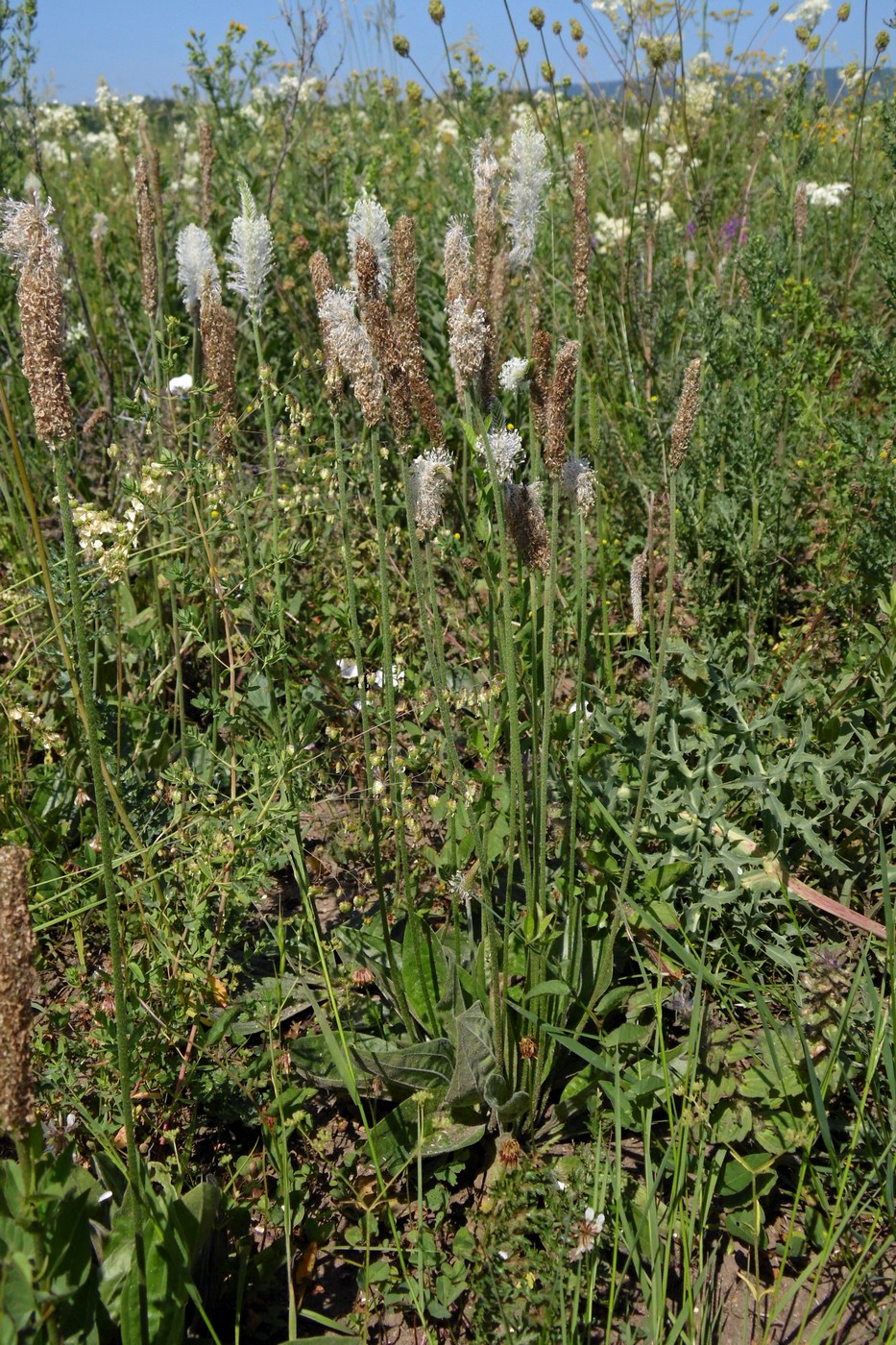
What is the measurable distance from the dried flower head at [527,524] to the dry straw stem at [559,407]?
0.07 metres

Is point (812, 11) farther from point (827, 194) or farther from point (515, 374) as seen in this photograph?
point (515, 374)

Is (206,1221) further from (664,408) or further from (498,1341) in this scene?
(664,408)

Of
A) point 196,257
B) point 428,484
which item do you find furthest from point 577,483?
point 196,257

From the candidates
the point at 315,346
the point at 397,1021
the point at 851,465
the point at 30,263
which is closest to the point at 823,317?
the point at 851,465

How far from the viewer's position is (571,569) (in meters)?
2.72

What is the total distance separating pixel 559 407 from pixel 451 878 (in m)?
0.77

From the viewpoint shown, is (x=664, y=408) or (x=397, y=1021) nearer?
(x=397, y=1021)

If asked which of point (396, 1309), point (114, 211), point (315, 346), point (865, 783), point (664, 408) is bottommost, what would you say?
point (396, 1309)

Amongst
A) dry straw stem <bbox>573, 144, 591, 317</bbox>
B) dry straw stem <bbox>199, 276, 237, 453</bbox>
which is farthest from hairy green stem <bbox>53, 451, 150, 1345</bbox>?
dry straw stem <bbox>573, 144, 591, 317</bbox>

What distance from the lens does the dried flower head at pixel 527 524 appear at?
1.45m

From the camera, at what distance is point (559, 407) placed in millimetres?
1344

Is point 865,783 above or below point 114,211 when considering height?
below

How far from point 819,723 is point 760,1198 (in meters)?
0.93

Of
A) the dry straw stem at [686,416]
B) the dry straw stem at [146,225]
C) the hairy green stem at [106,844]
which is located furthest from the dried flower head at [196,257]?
the hairy green stem at [106,844]
